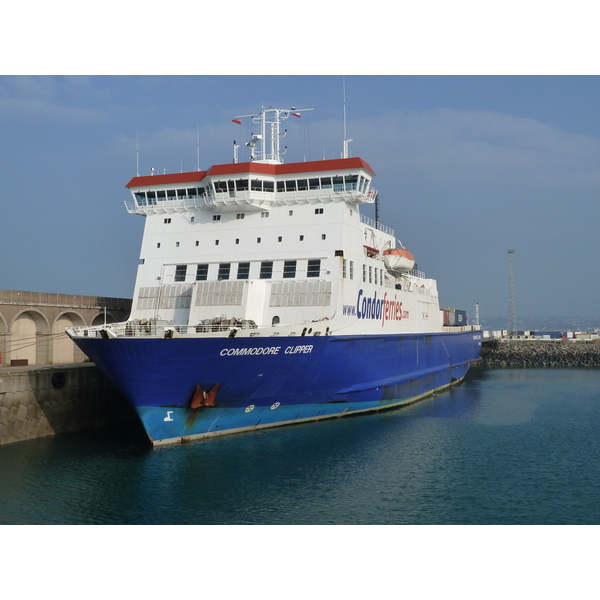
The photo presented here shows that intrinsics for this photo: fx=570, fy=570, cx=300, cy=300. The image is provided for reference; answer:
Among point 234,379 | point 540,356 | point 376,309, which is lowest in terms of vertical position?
point 540,356

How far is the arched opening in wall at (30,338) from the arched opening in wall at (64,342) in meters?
0.45

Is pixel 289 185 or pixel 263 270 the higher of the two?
pixel 289 185

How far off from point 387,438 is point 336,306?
16.3 feet

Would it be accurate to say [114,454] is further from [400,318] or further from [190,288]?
[400,318]

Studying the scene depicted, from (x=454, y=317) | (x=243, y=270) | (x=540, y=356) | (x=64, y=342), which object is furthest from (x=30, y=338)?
(x=540, y=356)

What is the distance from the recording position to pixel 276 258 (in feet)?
70.7

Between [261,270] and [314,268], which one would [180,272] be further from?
[314,268]

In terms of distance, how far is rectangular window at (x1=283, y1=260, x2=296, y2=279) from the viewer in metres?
21.3

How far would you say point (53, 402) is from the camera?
20.3 meters

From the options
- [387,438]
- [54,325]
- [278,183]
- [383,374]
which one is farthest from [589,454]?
[54,325]

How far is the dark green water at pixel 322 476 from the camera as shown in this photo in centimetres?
1226

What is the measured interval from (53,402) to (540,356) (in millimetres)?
52554

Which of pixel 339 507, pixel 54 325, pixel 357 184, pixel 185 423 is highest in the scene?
pixel 357 184

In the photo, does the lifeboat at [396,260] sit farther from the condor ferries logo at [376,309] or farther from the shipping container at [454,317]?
the shipping container at [454,317]
